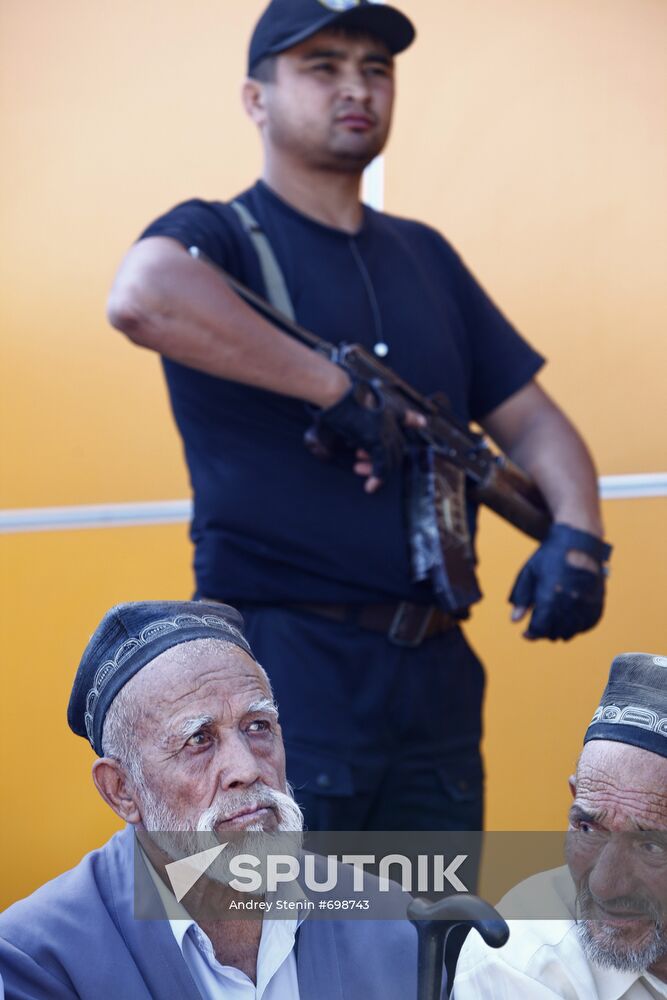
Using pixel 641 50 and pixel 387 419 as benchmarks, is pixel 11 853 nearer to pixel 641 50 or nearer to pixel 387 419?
pixel 387 419

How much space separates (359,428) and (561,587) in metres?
0.53

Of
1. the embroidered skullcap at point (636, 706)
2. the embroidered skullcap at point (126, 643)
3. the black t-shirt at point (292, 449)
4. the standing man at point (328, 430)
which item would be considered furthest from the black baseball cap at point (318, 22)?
the embroidered skullcap at point (636, 706)

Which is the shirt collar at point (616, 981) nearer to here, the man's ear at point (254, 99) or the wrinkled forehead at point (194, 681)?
the wrinkled forehead at point (194, 681)

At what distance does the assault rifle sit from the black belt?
0.17 ft

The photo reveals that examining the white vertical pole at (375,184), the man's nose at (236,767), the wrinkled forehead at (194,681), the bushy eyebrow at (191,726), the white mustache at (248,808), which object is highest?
the white vertical pole at (375,184)

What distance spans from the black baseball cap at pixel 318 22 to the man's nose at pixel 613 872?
1678mm

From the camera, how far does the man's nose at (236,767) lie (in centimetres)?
155

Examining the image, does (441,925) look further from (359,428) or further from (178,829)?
(359,428)

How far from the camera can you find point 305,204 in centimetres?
274

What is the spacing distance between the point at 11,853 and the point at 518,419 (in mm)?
1383

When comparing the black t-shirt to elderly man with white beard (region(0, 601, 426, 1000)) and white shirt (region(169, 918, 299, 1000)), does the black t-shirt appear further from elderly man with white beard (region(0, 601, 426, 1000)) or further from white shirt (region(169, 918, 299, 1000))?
white shirt (region(169, 918, 299, 1000))

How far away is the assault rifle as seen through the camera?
2.56 metres

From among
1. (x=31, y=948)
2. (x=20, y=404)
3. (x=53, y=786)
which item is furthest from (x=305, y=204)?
(x=31, y=948)

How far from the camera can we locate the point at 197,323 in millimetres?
2428
